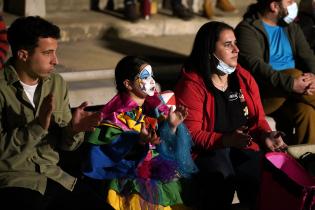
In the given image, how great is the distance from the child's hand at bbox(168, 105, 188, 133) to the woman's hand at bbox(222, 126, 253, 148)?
330 mm

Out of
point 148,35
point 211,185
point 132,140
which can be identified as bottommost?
point 148,35

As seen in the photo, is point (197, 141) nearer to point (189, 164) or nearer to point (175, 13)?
point (189, 164)

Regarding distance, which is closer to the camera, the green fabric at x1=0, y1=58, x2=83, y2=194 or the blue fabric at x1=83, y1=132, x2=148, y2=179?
the green fabric at x1=0, y1=58, x2=83, y2=194

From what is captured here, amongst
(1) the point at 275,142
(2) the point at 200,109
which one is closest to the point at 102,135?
(2) the point at 200,109

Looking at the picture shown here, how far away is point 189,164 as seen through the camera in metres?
3.86

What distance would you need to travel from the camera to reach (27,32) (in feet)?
11.1

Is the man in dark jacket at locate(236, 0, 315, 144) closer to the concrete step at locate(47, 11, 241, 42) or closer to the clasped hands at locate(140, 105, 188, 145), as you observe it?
the clasped hands at locate(140, 105, 188, 145)

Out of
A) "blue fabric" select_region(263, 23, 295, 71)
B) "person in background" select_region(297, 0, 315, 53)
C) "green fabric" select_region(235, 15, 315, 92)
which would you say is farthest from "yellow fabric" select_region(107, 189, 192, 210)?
"person in background" select_region(297, 0, 315, 53)

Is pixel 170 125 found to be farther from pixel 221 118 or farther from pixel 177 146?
pixel 221 118

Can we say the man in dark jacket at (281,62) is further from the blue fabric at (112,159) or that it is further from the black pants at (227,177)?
the blue fabric at (112,159)

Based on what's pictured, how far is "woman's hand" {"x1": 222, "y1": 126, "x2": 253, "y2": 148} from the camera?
12.4 feet

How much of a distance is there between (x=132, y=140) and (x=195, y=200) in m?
0.53

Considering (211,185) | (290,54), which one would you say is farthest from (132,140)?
(290,54)

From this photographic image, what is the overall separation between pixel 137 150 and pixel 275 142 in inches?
34.4
